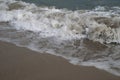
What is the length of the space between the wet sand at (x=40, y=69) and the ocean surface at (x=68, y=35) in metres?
0.20

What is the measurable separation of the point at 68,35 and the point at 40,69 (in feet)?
6.32

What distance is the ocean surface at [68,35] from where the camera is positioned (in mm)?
4609

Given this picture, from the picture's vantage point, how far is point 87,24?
639 cm

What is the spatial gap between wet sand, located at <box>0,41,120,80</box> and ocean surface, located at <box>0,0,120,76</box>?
7.7 inches

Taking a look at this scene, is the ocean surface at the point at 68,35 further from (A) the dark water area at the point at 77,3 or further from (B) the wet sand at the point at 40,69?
(A) the dark water area at the point at 77,3

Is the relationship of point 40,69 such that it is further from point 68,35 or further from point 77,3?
point 77,3

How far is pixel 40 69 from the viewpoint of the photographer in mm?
4117

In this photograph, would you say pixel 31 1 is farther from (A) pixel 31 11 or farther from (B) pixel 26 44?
(B) pixel 26 44

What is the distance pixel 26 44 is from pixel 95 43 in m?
1.52

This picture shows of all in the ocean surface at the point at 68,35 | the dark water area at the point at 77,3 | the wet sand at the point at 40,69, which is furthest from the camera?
the dark water area at the point at 77,3

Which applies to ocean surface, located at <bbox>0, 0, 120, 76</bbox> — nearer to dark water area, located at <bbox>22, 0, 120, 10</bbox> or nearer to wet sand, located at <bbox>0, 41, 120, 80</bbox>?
wet sand, located at <bbox>0, 41, 120, 80</bbox>

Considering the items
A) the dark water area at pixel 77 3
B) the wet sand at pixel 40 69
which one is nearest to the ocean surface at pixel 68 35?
the wet sand at pixel 40 69

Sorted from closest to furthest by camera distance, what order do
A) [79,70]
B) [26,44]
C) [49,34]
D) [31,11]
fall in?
1. [79,70]
2. [26,44]
3. [49,34]
4. [31,11]

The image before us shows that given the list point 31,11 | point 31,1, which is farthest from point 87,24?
point 31,1
